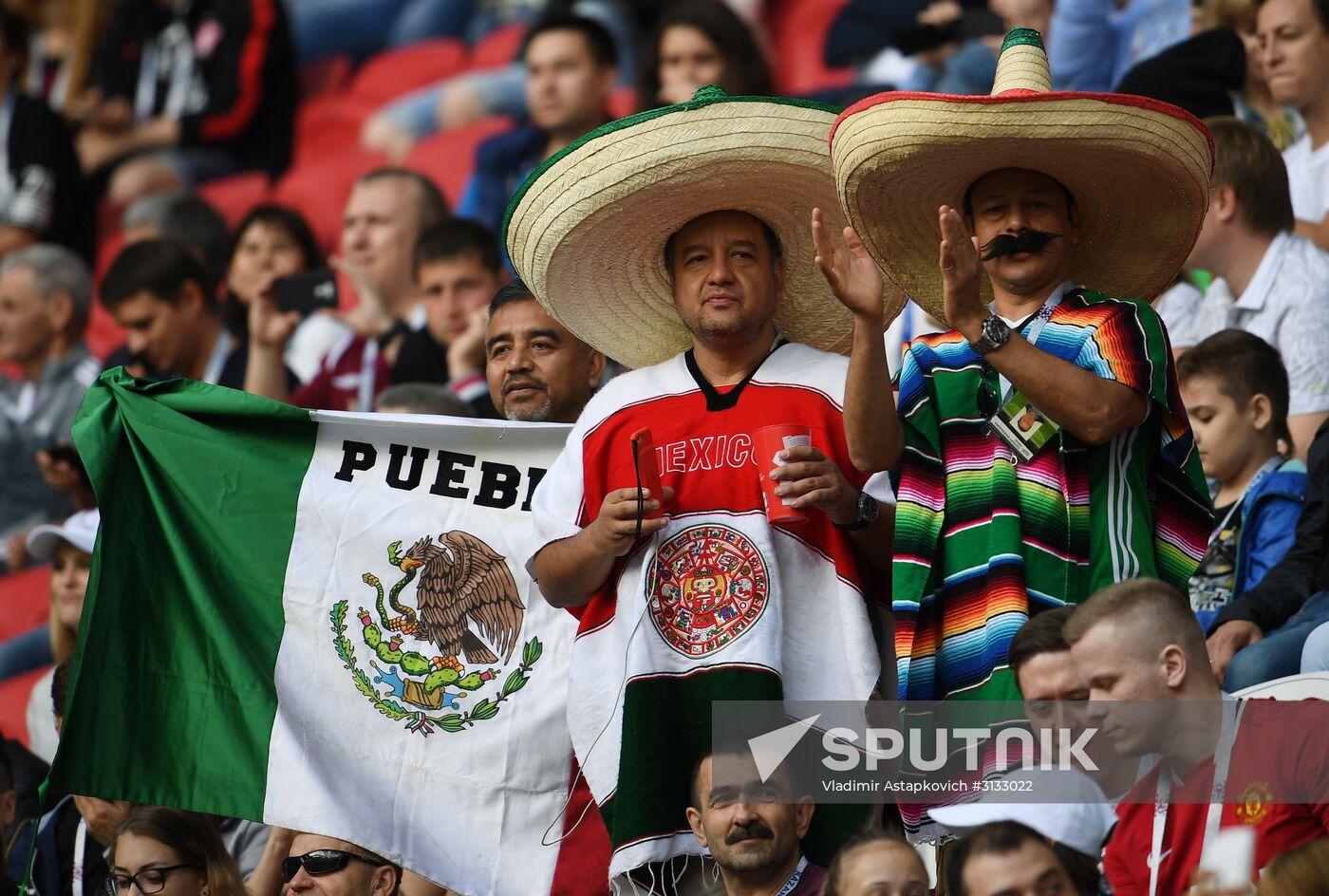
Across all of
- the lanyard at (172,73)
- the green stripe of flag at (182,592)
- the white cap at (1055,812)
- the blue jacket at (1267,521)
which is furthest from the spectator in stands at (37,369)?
the white cap at (1055,812)

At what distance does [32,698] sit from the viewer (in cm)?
779

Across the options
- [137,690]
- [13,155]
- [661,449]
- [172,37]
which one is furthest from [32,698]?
[172,37]

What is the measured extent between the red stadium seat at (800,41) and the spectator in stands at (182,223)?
10.4 feet

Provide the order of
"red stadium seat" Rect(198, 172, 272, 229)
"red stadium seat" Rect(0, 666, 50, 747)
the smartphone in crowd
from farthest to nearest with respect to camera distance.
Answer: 1. "red stadium seat" Rect(198, 172, 272, 229)
2. the smartphone in crowd
3. "red stadium seat" Rect(0, 666, 50, 747)

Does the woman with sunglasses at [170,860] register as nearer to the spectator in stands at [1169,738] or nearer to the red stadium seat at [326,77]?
the spectator in stands at [1169,738]

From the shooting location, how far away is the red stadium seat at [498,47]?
13.0m

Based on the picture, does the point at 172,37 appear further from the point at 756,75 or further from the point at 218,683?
the point at 218,683

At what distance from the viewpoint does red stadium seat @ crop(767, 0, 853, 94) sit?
11.5 metres

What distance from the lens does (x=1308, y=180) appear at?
7852 millimetres

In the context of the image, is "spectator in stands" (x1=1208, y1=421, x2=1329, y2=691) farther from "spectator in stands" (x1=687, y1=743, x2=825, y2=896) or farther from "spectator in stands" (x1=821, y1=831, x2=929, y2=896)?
"spectator in stands" (x1=821, y1=831, x2=929, y2=896)

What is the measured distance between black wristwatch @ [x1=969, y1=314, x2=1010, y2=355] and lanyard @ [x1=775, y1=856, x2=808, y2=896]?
49.6 inches

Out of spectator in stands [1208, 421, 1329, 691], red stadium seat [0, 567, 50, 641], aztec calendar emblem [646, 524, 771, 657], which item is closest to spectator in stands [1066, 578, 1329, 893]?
aztec calendar emblem [646, 524, 771, 657]

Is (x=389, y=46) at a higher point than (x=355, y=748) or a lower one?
higher

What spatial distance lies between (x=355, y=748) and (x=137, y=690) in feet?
2.14
